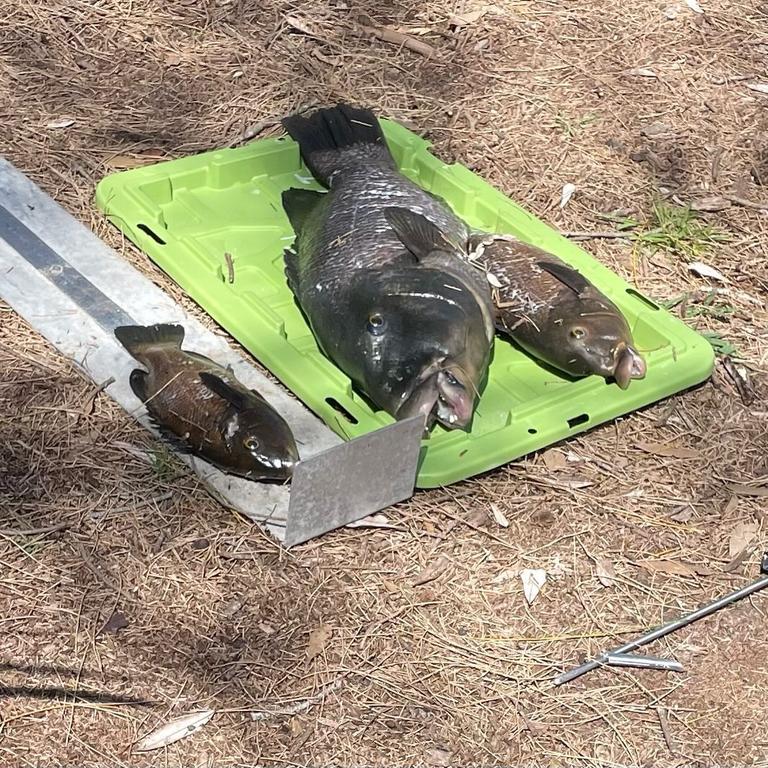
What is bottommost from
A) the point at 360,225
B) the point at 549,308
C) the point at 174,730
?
the point at 174,730

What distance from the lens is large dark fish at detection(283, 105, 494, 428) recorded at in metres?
3.85

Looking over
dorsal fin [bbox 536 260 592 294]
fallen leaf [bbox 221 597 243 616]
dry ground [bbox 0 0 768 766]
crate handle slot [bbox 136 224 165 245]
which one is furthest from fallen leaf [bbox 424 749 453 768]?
crate handle slot [bbox 136 224 165 245]

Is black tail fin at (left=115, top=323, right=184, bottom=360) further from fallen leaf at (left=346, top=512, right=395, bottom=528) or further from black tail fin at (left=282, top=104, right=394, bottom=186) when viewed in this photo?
black tail fin at (left=282, top=104, right=394, bottom=186)

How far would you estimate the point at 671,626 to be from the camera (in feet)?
Result: 11.6

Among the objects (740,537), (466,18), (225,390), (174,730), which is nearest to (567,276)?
(740,537)

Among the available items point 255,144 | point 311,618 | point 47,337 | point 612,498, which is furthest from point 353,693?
point 255,144

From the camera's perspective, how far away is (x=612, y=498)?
156 inches

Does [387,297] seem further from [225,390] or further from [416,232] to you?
[225,390]

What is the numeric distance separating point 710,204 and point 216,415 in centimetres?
268

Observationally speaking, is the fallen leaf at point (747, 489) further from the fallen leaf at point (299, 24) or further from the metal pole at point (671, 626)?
the fallen leaf at point (299, 24)

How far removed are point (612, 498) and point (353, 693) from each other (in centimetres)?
113

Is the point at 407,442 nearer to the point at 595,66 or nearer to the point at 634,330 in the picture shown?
the point at 634,330

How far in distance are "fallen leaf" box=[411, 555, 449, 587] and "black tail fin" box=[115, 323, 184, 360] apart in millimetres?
1149

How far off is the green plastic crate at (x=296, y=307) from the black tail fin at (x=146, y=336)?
0.24 m
